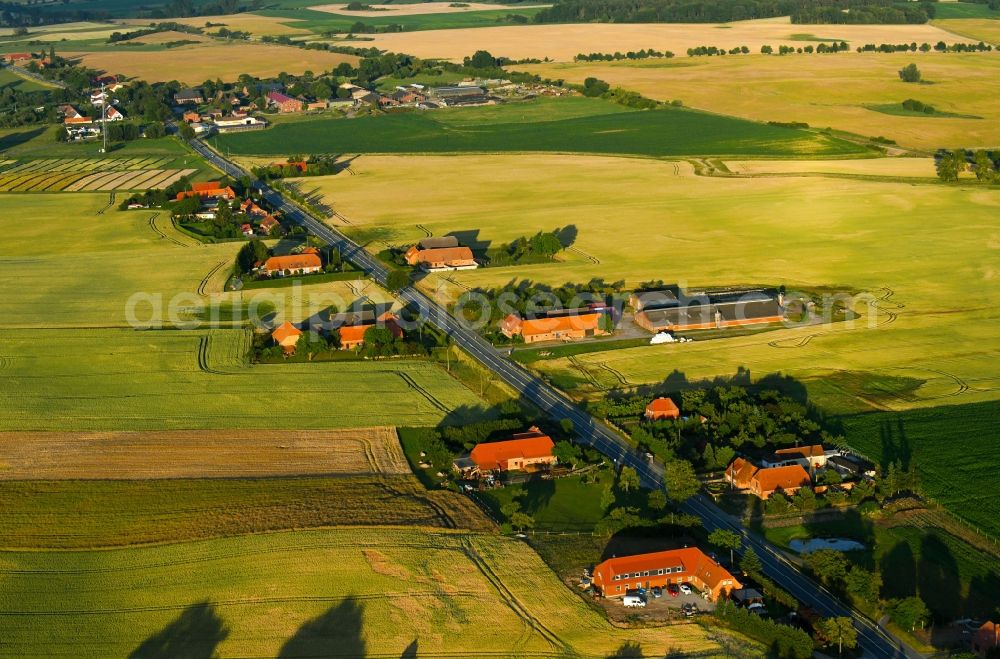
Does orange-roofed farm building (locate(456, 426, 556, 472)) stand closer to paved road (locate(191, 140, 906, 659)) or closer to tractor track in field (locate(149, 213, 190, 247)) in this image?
paved road (locate(191, 140, 906, 659))

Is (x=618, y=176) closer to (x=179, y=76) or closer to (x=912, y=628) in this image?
(x=912, y=628)

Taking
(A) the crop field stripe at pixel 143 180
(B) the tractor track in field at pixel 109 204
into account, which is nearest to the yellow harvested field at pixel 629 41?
(A) the crop field stripe at pixel 143 180

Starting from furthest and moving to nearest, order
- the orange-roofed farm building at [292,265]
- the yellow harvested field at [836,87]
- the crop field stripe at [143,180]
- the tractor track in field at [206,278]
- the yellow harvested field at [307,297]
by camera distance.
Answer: the yellow harvested field at [836,87] < the crop field stripe at [143,180] < the orange-roofed farm building at [292,265] < the tractor track in field at [206,278] < the yellow harvested field at [307,297]

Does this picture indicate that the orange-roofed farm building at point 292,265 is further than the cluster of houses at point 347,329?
Yes

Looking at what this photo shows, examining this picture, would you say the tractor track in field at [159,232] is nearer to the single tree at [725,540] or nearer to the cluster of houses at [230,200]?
the cluster of houses at [230,200]

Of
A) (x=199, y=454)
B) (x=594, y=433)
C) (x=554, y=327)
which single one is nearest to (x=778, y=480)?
(x=594, y=433)

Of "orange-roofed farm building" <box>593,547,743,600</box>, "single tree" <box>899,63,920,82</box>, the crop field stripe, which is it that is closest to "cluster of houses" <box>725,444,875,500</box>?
"orange-roofed farm building" <box>593,547,743,600</box>
